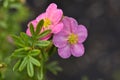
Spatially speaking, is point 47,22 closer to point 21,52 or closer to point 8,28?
point 21,52

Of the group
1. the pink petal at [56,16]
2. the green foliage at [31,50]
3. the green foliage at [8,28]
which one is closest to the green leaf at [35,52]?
the green foliage at [31,50]

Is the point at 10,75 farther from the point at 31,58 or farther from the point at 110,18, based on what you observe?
the point at 110,18

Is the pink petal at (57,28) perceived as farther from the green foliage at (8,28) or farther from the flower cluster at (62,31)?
the green foliage at (8,28)

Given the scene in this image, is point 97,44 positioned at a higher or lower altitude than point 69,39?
lower

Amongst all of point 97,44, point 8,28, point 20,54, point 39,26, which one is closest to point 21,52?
point 20,54

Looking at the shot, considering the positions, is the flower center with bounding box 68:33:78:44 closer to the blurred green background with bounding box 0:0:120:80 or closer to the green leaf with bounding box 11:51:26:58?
the green leaf with bounding box 11:51:26:58

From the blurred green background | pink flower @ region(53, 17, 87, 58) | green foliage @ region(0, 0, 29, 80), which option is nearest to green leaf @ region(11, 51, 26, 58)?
pink flower @ region(53, 17, 87, 58)

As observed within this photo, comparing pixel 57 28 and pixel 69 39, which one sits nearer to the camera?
pixel 57 28

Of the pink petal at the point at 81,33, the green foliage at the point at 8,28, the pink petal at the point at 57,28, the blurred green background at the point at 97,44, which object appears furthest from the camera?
the blurred green background at the point at 97,44
